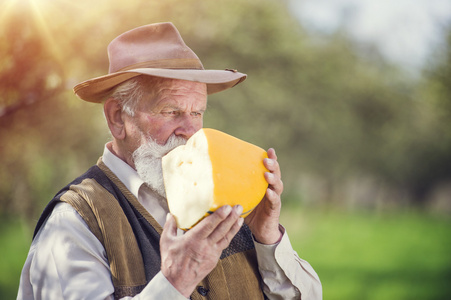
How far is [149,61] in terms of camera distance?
267cm

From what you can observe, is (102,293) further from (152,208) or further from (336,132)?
(336,132)

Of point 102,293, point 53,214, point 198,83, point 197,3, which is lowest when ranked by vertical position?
point 102,293

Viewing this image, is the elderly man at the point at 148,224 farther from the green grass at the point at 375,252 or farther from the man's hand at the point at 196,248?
the green grass at the point at 375,252

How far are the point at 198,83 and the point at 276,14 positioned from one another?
1083cm

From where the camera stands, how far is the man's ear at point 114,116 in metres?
2.77

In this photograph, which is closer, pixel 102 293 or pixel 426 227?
pixel 102 293

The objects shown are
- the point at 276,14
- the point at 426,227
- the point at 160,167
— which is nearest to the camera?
the point at 160,167

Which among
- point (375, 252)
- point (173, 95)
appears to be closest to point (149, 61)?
point (173, 95)

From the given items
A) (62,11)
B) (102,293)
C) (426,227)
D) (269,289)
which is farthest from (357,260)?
(102,293)

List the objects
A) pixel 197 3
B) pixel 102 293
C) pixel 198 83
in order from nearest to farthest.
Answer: pixel 102 293 → pixel 198 83 → pixel 197 3

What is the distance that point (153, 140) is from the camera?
2625mm

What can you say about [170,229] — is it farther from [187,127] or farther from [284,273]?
[284,273]

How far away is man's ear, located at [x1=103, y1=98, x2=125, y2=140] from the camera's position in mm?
2766

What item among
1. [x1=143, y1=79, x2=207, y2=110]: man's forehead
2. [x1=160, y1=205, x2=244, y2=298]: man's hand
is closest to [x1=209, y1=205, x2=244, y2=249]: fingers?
[x1=160, y1=205, x2=244, y2=298]: man's hand
